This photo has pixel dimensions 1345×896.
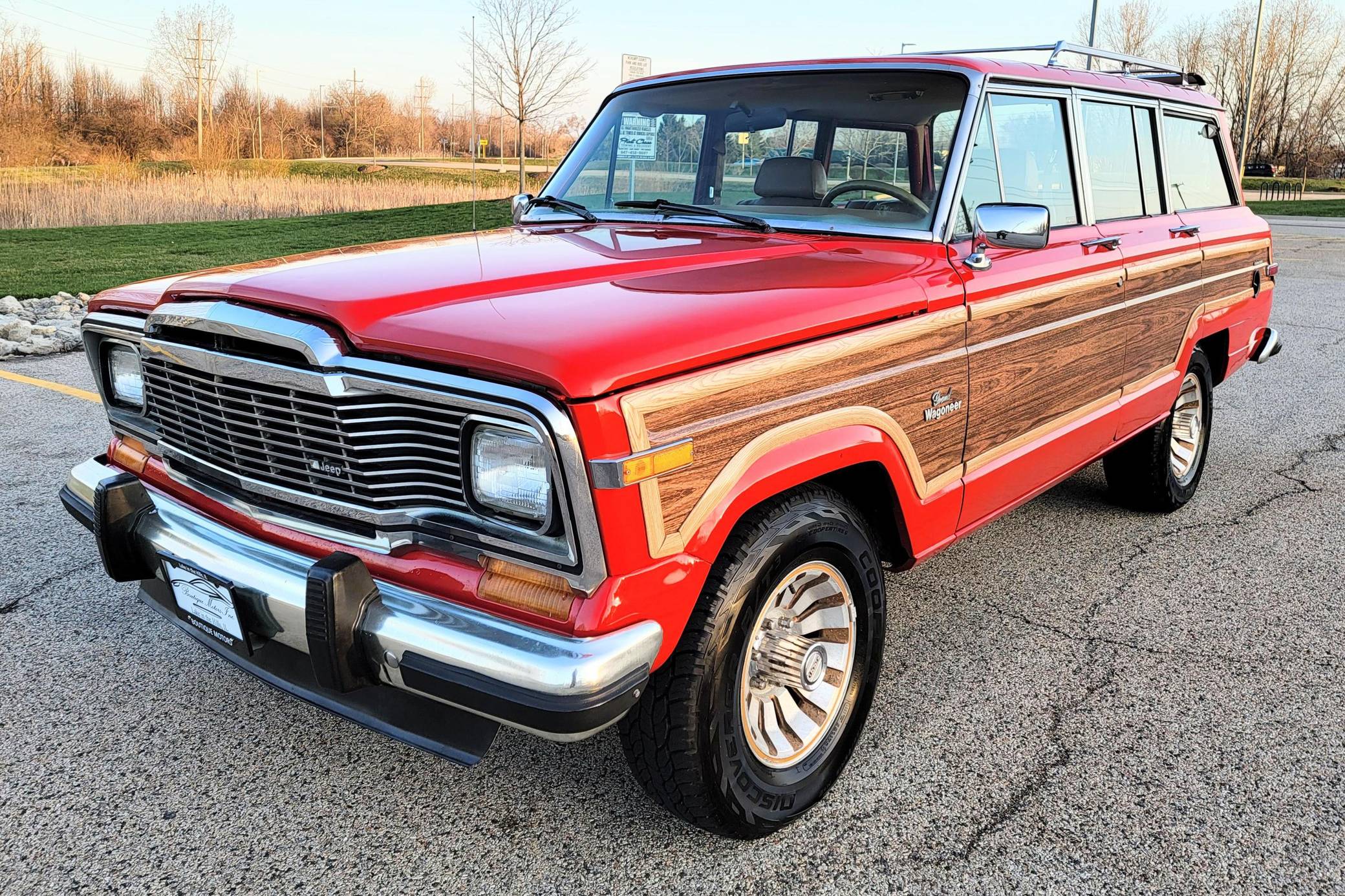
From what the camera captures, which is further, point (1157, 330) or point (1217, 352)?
point (1217, 352)

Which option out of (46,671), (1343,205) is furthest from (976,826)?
(1343,205)

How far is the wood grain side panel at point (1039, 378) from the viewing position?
9.95ft

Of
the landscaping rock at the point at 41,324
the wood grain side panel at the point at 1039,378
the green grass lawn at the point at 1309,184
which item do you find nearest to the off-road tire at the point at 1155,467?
the wood grain side panel at the point at 1039,378

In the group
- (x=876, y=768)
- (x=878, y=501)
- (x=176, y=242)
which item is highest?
(x=176, y=242)

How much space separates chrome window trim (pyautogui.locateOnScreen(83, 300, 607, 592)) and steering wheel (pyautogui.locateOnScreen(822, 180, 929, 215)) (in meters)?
1.75

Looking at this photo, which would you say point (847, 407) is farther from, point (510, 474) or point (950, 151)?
point (950, 151)

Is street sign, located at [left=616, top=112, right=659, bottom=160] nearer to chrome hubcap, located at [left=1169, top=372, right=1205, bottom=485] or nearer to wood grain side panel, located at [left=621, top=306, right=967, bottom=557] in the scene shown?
wood grain side panel, located at [left=621, top=306, right=967, bottom=557]

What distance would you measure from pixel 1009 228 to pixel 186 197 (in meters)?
18.9

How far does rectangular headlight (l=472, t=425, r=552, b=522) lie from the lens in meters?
2.00

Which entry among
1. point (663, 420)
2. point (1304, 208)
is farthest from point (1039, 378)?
point (1304, 208)

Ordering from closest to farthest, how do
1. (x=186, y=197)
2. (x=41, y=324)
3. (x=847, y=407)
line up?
(x=847, y=407)
(x=41, y=324)
(x=186, y=197)

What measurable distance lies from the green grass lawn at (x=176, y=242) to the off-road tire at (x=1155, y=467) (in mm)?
6976

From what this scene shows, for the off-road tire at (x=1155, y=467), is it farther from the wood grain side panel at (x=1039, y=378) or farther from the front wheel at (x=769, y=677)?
the front wheel at (x=769, y=677)

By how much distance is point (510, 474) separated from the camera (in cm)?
203
